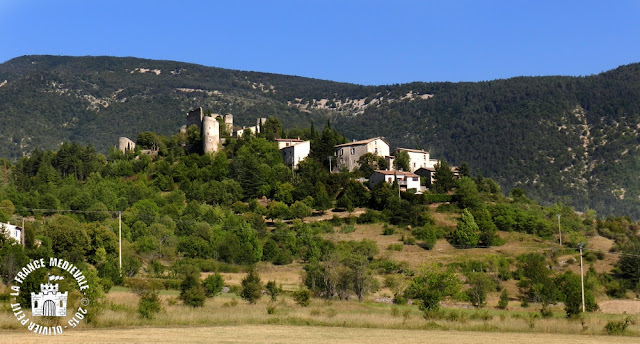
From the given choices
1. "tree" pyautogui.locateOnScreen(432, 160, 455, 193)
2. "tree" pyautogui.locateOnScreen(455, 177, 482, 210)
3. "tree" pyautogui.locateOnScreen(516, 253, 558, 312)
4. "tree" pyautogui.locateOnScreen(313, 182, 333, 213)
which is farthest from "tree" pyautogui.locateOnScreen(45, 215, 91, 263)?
"tree" pyautogui.locateOnScreen(432, 160, 455, 193)

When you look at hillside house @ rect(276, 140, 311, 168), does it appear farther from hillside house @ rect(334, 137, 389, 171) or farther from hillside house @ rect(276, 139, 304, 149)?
hillside house @ rect(334, 137, 389, 171)

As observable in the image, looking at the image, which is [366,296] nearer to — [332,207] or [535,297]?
[535,297]

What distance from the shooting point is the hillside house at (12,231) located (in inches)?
2445

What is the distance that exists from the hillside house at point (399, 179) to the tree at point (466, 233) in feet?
35.2

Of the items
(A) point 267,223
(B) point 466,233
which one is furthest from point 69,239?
(B) point 466,233

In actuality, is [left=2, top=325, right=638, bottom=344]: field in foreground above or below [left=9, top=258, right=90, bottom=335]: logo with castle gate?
below

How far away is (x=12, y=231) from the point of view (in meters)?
64.9

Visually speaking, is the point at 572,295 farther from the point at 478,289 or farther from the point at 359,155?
the point at 359,155

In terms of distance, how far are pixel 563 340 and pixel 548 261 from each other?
43393 mm

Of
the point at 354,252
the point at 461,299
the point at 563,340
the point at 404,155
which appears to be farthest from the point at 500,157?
the point at 563,340

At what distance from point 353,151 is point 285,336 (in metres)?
67.0

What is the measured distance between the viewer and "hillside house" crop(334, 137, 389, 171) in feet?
311

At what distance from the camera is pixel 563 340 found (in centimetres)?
2983

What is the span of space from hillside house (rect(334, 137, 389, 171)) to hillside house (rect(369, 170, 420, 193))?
462 cm
